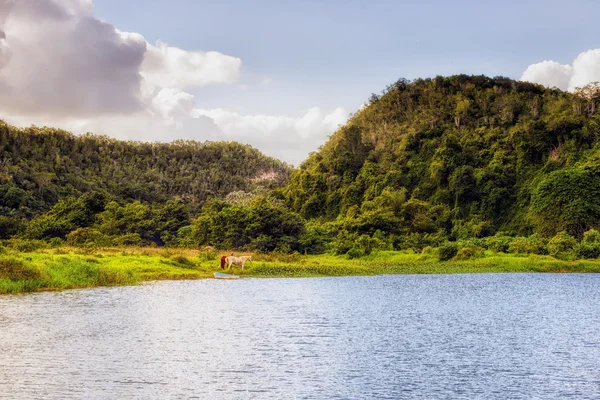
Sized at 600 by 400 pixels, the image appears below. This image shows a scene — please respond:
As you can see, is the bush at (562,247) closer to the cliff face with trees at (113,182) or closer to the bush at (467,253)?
the bush at (467,253)

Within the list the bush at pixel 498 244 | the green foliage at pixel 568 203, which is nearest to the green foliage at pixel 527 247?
the bush at pixel 498 244

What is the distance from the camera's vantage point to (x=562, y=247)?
5981cm

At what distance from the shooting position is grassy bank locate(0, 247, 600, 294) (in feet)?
114

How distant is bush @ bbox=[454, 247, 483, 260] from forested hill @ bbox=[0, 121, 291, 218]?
5279 cm

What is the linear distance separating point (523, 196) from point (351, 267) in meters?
39.9

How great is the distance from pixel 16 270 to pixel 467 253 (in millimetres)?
40856

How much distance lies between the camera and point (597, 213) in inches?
2852

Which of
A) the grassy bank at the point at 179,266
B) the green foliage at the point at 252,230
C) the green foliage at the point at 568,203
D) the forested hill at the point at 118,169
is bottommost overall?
the grassy bank at the point at 179,266

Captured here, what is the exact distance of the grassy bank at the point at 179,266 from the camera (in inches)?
1366

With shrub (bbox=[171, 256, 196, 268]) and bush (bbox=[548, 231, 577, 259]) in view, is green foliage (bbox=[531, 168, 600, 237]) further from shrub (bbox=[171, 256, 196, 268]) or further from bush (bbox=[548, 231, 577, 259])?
shrub (bbox=[171, 256, 196, 268])

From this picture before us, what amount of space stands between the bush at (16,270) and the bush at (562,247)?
44.9m

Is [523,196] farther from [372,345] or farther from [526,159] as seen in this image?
[372,345]

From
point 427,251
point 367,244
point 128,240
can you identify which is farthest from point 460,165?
point 128,240

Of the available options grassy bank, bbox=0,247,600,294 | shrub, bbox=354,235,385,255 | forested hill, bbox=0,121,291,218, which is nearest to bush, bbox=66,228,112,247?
grassy bank, bbox=0,247,600,294
